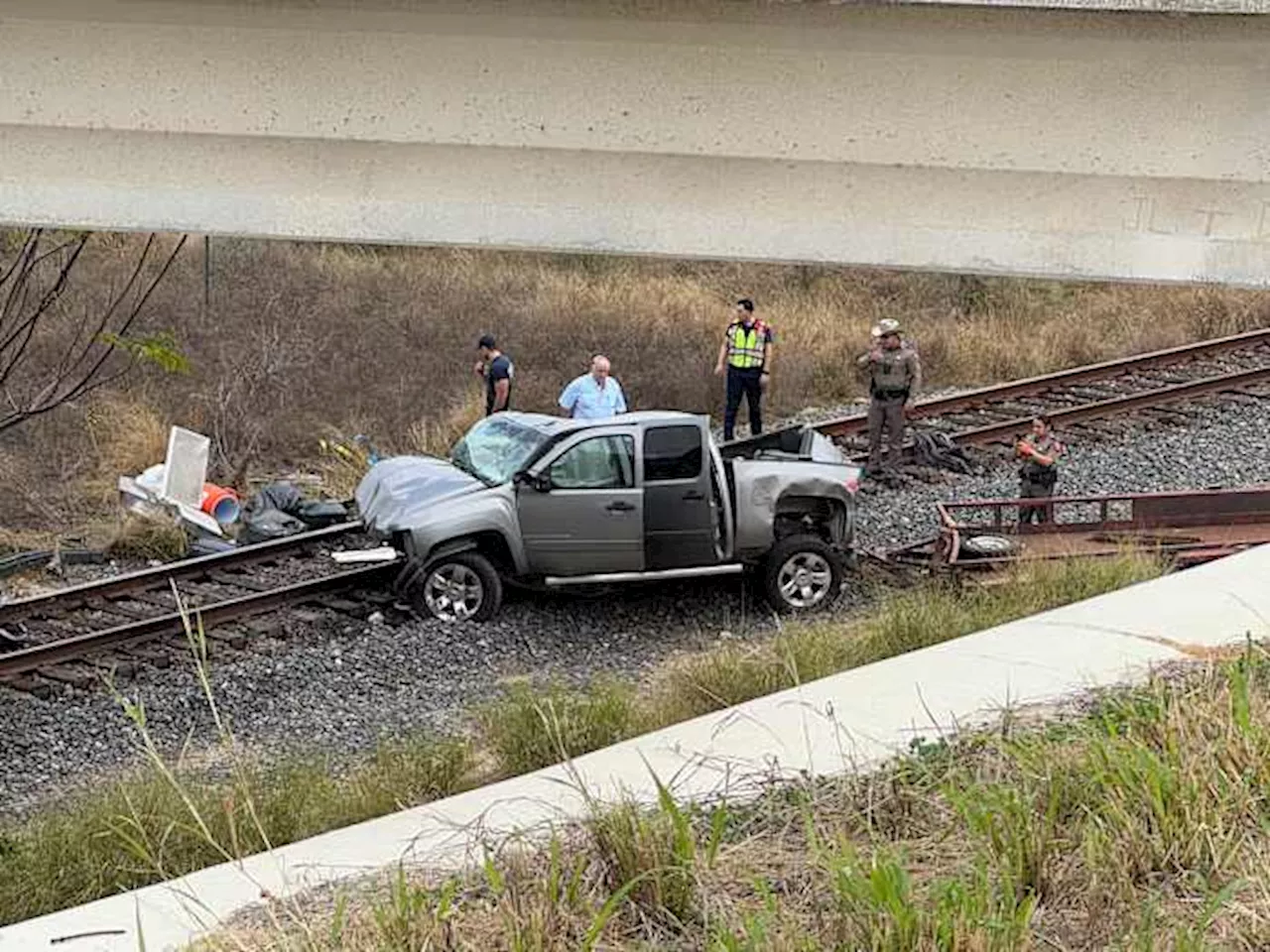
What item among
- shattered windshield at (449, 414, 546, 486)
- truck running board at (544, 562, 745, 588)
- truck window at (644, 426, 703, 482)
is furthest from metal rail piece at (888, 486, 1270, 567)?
shattered windshield at (449, 414, 546, 486)

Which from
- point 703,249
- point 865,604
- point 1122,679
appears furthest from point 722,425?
point 1122,679

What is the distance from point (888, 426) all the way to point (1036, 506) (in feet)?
9.97

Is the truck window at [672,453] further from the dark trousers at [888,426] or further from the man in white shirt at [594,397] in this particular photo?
the dark trousers at [888,426]

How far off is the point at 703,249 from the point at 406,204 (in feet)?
4.61

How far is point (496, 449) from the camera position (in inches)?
491

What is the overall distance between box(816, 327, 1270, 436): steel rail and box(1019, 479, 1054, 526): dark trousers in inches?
129

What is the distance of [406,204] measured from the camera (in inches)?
296

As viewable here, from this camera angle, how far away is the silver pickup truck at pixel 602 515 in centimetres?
1170

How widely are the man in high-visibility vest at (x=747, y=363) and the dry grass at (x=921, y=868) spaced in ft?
36.7

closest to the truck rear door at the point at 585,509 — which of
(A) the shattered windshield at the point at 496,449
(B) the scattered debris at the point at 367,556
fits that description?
(A) the shattered windshield at the point at 496,449

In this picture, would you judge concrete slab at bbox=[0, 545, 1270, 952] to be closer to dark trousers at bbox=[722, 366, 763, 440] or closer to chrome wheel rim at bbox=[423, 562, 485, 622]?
chrome wheel rim at bbox=[423, 562, 485, 622]

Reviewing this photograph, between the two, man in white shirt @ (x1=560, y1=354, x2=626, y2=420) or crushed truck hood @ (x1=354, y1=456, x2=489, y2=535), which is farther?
man in white shirt @ (x1=560, y1=354, x2=626, y2=420)

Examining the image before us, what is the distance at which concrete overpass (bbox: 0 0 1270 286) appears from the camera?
23.5 ft

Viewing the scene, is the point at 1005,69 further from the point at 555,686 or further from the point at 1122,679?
the point at 555,686
